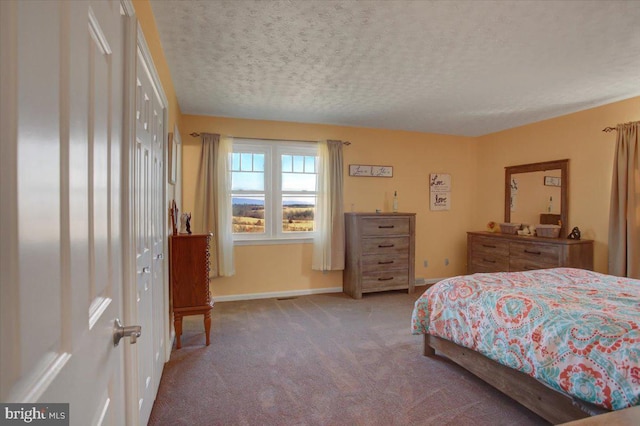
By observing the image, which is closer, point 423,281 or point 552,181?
point 552,181

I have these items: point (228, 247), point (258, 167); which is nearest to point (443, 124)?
point (258, 167)

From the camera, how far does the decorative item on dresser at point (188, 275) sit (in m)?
2.94

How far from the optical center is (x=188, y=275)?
3.00 metres

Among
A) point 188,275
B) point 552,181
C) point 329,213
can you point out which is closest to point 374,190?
point 329,213

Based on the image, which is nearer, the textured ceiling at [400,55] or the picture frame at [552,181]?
the textured ceiling at [400,55]

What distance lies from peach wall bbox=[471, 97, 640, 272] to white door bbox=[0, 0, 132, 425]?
497cm

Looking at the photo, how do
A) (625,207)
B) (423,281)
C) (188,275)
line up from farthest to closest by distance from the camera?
(423,281)
(625,207)
(188,275)

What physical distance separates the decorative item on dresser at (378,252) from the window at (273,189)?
72 cm

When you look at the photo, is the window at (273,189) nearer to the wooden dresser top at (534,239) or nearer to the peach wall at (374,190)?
the peach wall at (374,190)

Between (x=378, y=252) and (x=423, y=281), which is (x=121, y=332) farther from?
(x=423, y=281)

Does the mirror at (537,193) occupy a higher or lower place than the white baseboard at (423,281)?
higher

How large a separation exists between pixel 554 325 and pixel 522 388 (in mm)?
480

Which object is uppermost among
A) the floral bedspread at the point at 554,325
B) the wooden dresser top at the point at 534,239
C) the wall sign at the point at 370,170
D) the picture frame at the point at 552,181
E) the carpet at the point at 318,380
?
the wall sign at the point at 370,170

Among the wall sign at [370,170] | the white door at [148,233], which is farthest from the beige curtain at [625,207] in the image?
the white door at [148,233]
